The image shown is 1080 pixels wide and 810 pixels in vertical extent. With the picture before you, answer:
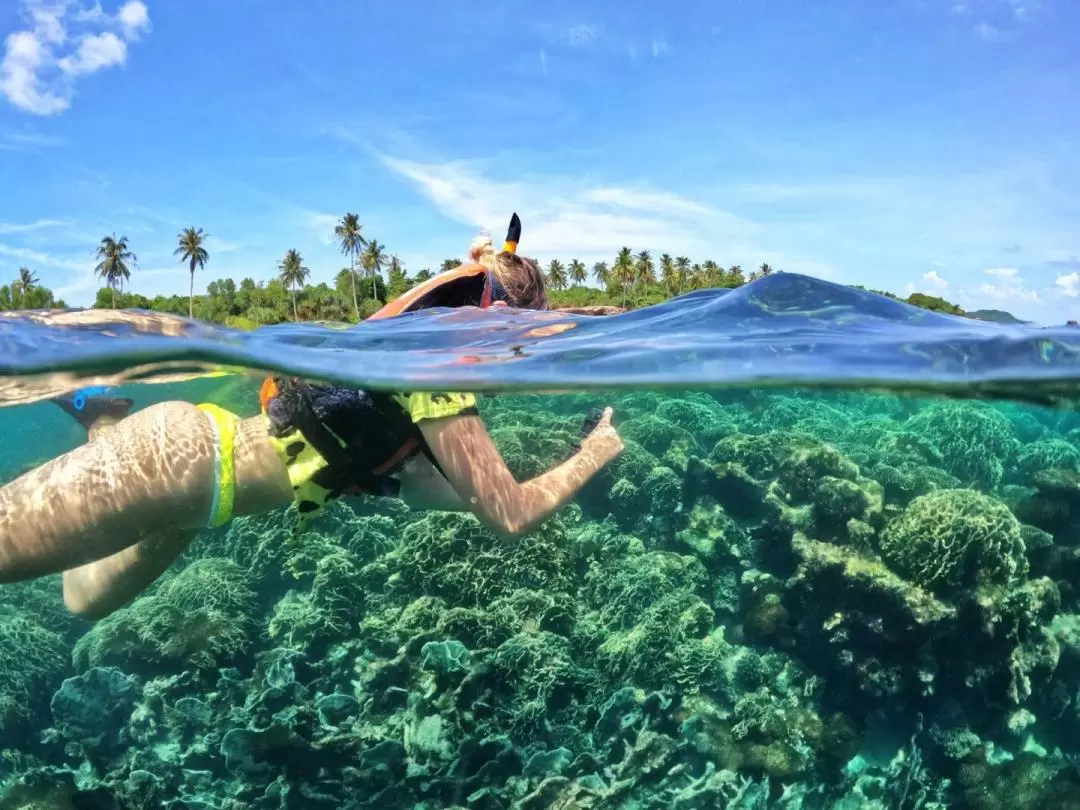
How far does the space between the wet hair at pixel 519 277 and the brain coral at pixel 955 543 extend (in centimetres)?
591

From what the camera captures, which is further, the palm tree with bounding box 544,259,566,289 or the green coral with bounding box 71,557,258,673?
the palm tree with bounding box 544,259,566,289

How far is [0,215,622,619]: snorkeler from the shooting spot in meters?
3.18

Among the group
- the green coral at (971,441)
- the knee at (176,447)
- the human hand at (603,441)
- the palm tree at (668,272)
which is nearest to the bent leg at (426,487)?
the human hand at (603,441)

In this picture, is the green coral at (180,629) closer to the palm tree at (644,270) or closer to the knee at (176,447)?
the knee at (176,447)

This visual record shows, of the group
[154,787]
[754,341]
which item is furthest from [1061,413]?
[154,787]

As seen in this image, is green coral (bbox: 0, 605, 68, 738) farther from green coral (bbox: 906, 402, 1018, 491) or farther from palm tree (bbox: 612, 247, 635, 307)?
palm tree (bbox: 612, 247, 635, 307)

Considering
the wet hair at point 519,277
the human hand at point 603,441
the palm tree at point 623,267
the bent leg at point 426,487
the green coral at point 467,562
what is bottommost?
the green coral at point 467,562

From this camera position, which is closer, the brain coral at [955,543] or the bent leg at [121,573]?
the bent leg at [121,573]

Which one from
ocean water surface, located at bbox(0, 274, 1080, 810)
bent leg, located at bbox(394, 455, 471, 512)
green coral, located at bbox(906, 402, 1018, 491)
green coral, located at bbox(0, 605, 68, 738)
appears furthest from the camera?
green coral, located at bbox(906, 402, 1018, 491)

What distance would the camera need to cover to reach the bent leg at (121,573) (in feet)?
13.2

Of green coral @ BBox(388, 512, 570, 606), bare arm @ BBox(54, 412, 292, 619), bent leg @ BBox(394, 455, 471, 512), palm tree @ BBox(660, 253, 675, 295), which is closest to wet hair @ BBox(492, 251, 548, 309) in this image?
bent leg @ BBox(394, 455, 471, 512)

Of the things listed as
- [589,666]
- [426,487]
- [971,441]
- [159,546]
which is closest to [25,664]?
[159,546]

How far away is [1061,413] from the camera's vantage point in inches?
364

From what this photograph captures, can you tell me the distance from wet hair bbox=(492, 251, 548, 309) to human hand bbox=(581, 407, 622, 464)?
A: 0.73 metres
